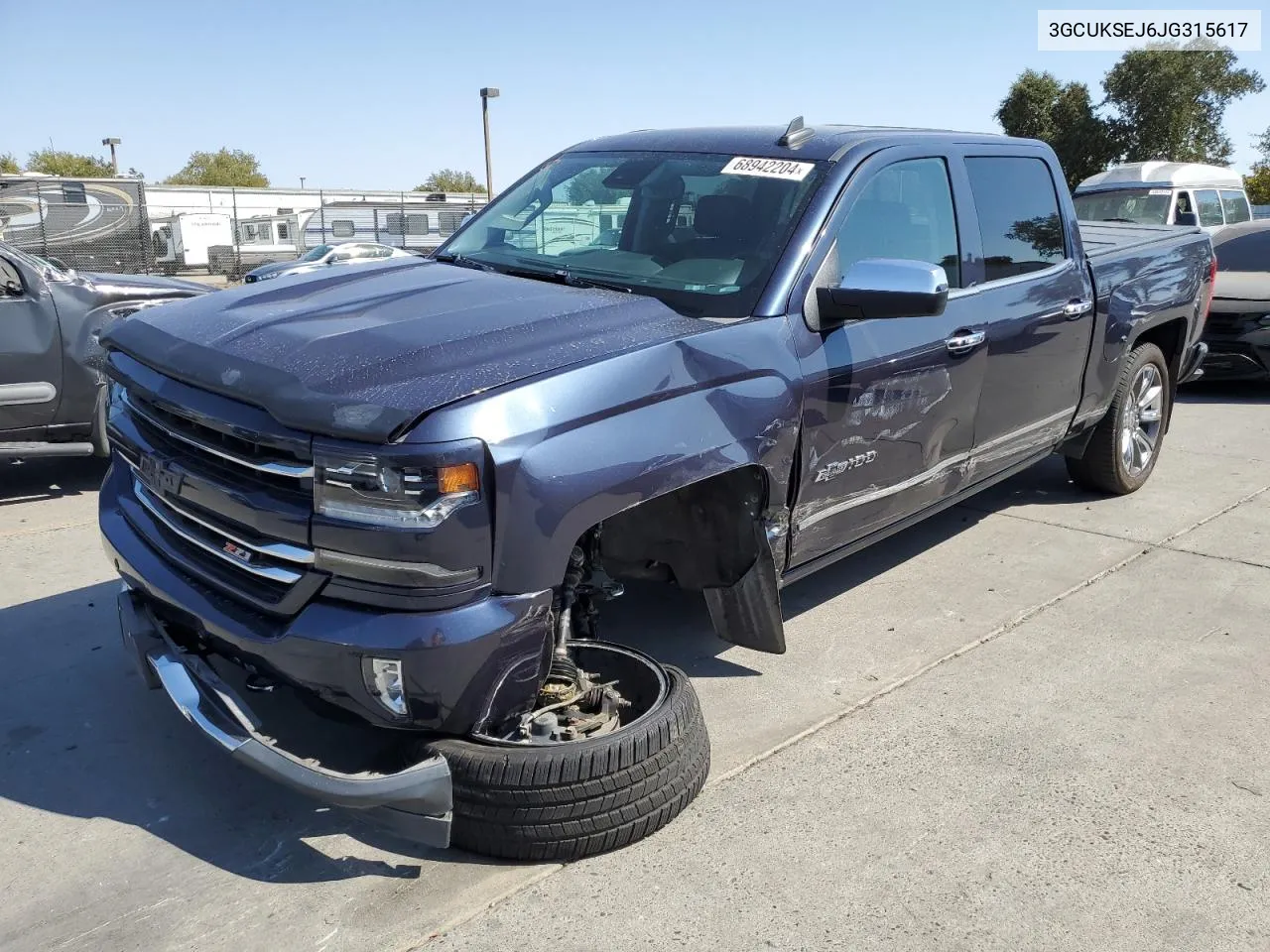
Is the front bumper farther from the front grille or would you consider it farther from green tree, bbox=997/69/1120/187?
green tree, bbox=997/69/1120/187

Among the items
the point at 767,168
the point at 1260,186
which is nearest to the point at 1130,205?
the point at 767,168

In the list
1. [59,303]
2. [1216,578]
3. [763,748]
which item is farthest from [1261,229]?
[59,303]

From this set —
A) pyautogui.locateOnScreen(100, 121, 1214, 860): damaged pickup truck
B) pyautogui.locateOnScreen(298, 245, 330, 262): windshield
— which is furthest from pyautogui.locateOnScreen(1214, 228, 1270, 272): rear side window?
pyautogui.locateOnScreen(298, 245, 330, 262): windshield

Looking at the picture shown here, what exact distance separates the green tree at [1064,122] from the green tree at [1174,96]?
0.68 meters

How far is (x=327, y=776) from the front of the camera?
8.32ft

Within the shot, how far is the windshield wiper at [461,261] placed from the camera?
3.99m

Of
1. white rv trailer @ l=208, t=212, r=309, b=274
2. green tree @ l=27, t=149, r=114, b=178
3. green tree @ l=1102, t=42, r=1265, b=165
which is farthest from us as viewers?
green tree @ l=27, t=149, r=114, b=178

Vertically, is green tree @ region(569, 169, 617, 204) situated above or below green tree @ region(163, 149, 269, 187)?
below

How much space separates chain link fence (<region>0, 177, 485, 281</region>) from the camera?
68.2 ft

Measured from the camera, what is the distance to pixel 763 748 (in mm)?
3463

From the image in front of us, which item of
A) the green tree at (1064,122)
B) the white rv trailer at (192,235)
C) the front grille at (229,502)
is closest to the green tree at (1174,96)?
the green tree at (1064,122)

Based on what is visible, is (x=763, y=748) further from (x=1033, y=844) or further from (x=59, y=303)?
(x=59, y=303)

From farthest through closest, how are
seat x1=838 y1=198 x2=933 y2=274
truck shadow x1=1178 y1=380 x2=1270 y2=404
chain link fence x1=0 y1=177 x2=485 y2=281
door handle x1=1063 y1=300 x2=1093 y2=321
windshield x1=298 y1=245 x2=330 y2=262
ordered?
windshield x1=298 y1=245 x2=330 y2=262, chain link fence x1=0 y1=177 x2=485 y2=281, truck shadow x1=1178 y1=380 x2=1270 y2=404, door handle x1=1063 y1=300 x2=1093 y2=321, seat x1=838 y1=198 x2=933 y2=274

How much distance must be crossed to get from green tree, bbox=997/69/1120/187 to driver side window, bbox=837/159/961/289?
36494mm
